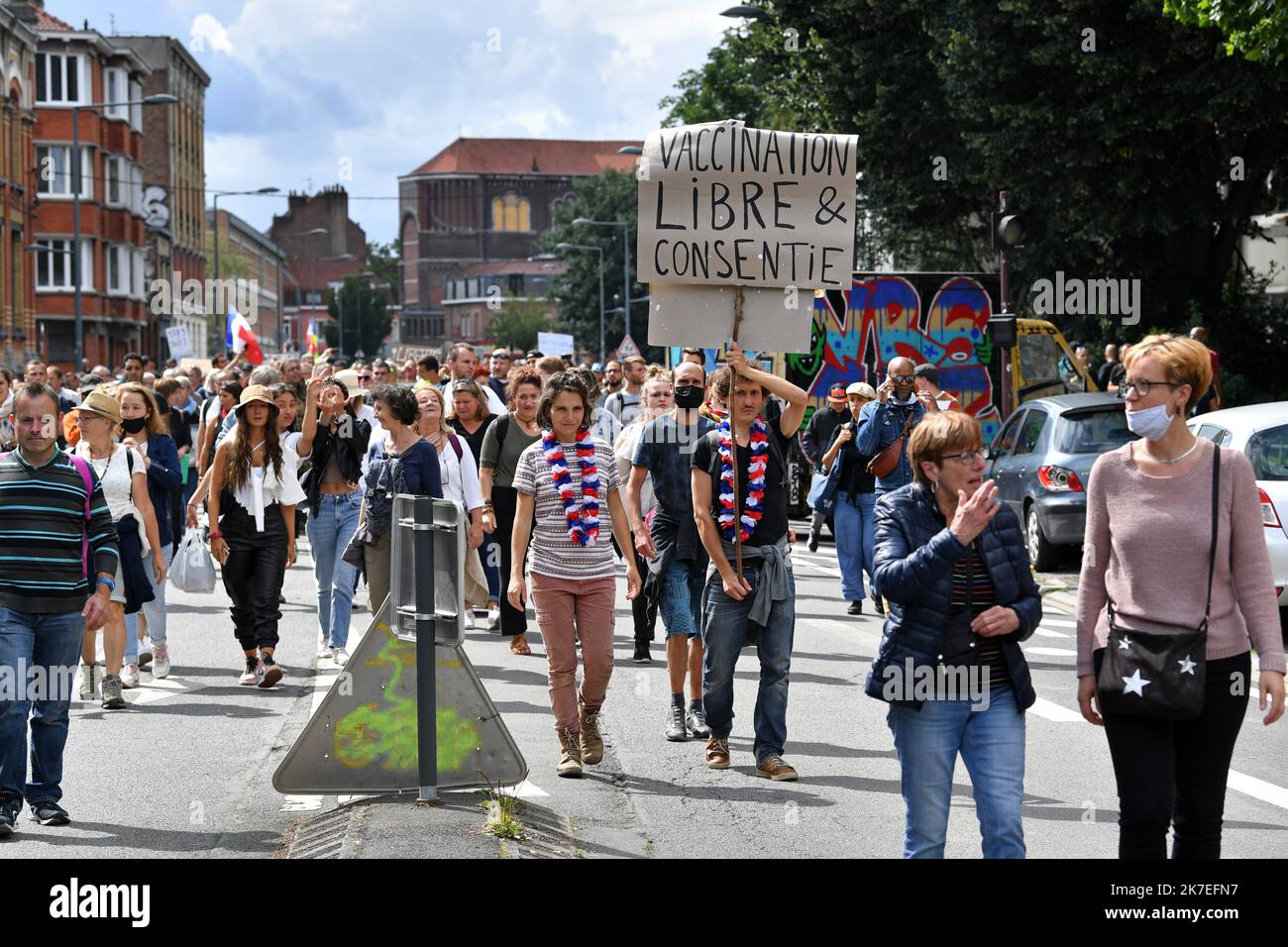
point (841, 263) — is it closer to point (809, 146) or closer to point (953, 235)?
point (809, 146)

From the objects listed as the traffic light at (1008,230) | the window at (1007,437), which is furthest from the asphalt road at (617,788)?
the traffic light at (1008,230)

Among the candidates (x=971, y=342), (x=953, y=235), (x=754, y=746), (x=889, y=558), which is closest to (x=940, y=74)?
(x=971, y=342)

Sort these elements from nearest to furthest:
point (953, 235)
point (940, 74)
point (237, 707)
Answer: point (237, 707) → point (940, 74) → point (953, 235)

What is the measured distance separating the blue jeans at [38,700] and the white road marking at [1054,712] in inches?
201

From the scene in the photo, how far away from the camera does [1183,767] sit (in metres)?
5.44

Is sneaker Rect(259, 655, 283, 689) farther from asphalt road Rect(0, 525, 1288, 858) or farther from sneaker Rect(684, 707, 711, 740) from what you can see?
sneaker Rect(684, 707, 711, 740)

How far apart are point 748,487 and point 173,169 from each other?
8650 cm

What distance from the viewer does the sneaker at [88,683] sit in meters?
11.0

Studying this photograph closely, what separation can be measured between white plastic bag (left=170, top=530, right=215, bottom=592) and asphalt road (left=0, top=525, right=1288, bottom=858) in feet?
2.10

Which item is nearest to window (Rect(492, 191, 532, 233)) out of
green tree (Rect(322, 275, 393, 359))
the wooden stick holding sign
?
green tree (Rect(322, 275, 393, 359))

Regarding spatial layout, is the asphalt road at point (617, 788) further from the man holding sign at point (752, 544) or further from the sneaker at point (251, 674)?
the man holding sign at point (752, 544)

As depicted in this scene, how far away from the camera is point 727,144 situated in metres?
8.48

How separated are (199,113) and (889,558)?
99634 millimetres

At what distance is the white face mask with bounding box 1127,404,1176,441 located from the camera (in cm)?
538
